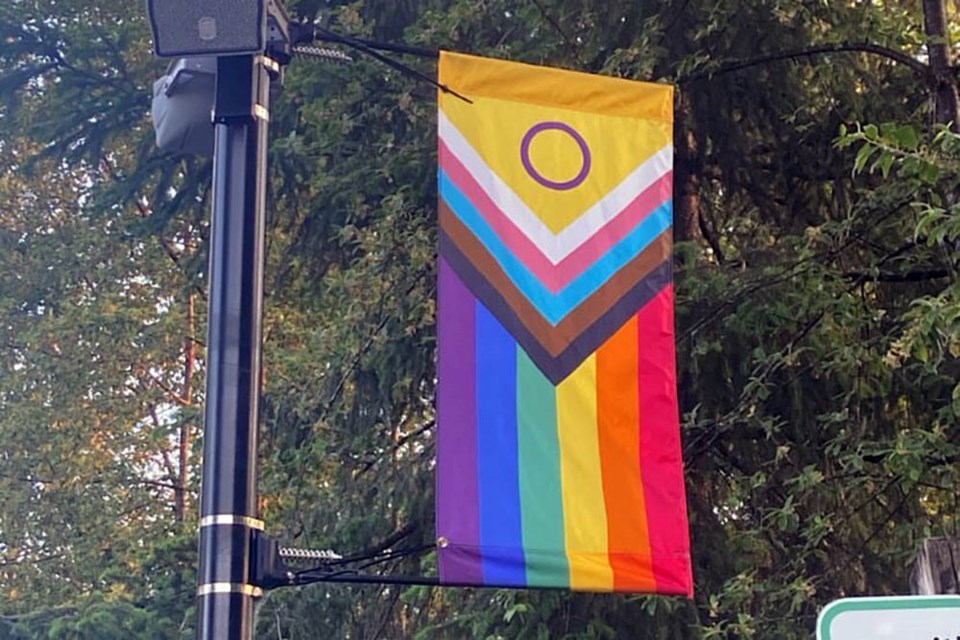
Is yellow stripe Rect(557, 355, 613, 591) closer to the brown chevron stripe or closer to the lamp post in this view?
the brown chevron stripe

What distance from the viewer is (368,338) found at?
6129mm

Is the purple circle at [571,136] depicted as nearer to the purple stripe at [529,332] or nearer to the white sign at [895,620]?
the purple stripe at [529,332]

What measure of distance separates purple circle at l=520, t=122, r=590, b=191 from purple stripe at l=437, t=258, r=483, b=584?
0.37 metres

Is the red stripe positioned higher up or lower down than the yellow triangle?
lower down

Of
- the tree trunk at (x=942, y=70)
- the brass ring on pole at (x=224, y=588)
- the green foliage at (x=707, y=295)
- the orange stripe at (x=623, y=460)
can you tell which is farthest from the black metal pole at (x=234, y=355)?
the tree trunk at (x=942, y=70)

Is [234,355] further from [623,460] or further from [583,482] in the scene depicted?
[623,460]

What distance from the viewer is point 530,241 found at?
3.37m

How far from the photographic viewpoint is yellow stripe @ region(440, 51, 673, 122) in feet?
11.3

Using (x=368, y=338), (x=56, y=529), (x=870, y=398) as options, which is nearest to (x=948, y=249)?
(x=870, y=398)

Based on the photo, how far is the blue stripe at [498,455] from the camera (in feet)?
9.86

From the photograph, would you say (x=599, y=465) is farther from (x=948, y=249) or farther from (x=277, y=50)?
(x=948, y=249)

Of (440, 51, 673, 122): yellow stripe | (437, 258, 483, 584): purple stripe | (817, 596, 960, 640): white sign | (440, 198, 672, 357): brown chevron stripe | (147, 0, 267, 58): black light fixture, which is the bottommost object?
(817, 596, 960, 640): white sign

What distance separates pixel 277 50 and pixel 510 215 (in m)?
0.75

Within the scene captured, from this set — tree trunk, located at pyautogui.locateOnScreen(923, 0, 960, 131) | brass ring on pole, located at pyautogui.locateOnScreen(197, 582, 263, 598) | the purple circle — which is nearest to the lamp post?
brass ring on pole, located at pyautogui.locateOnScreen(197, 582, 263, 598)
